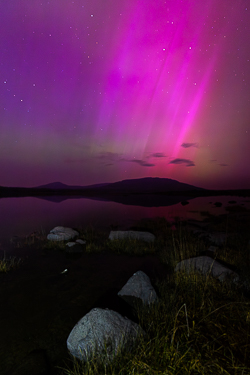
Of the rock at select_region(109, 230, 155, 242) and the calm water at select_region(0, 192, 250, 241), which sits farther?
the calm water at select_region(0, 192, 250, 241)

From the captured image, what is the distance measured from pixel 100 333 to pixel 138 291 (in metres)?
2.07

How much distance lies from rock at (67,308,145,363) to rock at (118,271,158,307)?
4.57ft

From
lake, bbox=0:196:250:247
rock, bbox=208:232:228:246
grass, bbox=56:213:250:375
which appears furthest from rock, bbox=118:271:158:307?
lake, bbox=0:196:250:247

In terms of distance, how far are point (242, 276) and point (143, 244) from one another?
17.9 ft

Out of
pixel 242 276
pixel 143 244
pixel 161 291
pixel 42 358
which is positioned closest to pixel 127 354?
pixel 42 358

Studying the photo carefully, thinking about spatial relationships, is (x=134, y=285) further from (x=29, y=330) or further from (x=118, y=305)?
(x=29, y=330)

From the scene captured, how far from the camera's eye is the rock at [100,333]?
3322 mm

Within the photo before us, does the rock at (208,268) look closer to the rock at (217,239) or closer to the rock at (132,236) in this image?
the rock at (132,236)

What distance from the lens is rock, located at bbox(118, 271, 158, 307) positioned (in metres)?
5.14

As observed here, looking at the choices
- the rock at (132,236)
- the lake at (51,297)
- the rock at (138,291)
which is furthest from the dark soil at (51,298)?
the rock at (132,236)

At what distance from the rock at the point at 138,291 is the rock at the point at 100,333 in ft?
4.57

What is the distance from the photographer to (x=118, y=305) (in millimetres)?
5262

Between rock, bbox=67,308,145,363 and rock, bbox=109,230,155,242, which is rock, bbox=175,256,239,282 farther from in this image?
rock, bbox=109,230,155,242

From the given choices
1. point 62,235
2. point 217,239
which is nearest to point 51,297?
point 62,235
